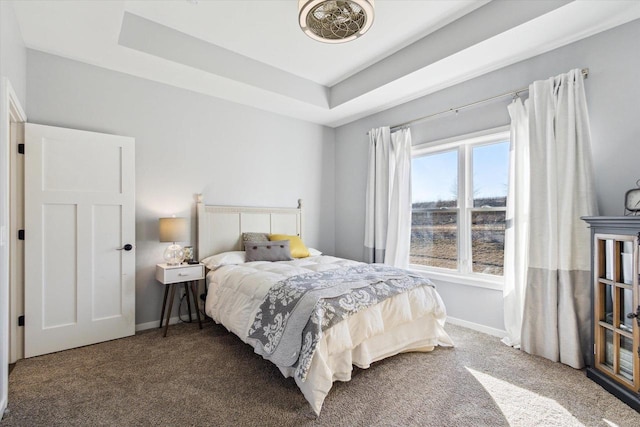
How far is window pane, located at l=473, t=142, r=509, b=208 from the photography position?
127 inches

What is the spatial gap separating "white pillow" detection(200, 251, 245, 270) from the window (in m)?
2.20

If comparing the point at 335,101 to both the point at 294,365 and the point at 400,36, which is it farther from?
the point at 294,365

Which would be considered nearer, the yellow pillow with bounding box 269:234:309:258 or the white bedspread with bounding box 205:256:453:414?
the white bedspread with bounding box 205:256:453:414

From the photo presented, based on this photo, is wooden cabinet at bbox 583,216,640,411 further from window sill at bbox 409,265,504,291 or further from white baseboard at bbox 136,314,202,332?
white baseboard at bbox 136,314,202,332

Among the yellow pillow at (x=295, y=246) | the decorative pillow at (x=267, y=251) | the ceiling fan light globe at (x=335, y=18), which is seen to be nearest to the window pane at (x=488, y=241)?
the yellow pillow at (x=295, y=246)

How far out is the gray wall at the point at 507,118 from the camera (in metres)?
2.38

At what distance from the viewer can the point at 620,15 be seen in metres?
2.32

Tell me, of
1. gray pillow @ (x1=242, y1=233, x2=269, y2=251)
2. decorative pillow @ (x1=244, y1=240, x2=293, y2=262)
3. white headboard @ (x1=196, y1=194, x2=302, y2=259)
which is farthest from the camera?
gray pillow @ (x1=242, y1=233, x2=269, y2=251)

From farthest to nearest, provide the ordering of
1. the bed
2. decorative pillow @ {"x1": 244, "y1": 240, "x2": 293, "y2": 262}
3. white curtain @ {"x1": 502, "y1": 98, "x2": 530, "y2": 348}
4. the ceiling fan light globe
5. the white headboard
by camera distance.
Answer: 1. the white headboard
2. decorative pillow @ {"x1": 244, "y1": 240, "x2": 293, "y2": 262}
3. white curtain @ {"x1": 502, "y1": 98, "x2": 530, "y2": 348}
4. the ceiling fan light globe
5. the bed

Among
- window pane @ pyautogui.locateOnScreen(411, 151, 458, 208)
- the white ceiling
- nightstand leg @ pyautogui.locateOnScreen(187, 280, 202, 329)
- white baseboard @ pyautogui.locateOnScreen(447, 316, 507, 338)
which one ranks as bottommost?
white baseboard @ pyautogui.locateOnScreen(447, 316, 507, 338)

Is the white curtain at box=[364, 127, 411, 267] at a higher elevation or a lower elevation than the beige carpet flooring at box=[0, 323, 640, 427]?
higher

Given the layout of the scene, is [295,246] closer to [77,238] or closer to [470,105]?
[77,238]

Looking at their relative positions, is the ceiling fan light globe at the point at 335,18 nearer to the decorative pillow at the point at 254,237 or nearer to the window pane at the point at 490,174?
the window pane at the point at 490,174

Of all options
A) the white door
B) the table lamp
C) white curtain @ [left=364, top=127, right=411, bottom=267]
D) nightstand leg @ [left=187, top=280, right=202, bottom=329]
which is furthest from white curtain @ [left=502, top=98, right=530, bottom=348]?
the white door
